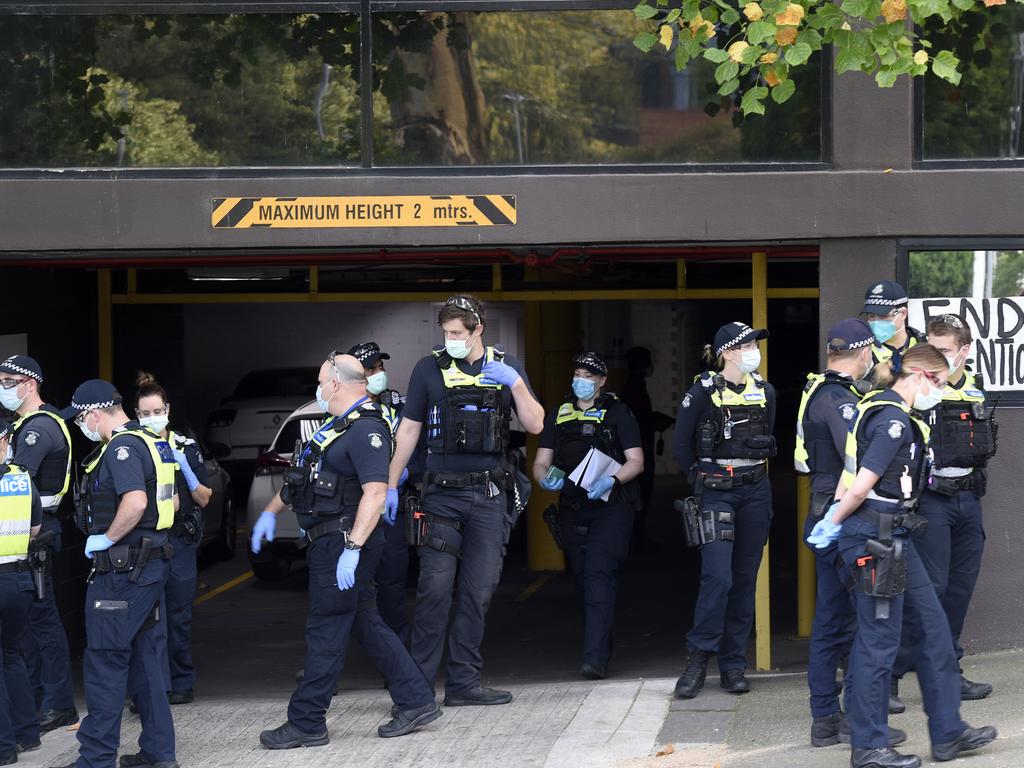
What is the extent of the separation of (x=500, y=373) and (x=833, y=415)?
Answer: 1.81m

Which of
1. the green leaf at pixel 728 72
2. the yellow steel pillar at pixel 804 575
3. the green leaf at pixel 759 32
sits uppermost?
the green leaf at pixel 759 32

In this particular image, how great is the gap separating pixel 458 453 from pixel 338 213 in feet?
5.45

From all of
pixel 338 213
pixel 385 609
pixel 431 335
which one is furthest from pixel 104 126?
pixel 431 335

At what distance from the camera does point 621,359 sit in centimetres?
1983

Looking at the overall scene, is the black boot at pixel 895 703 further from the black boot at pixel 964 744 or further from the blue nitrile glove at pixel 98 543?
the blue nitrile glove at pixel 98 543

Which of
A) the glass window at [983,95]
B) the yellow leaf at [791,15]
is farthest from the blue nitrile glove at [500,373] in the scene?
the glass window at [983,95]

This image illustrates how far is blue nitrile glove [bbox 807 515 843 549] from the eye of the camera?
655 centimetres

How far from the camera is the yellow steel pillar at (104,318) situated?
33.6ft

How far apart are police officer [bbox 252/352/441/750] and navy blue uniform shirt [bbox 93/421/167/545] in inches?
28.2

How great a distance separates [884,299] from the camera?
25.3ft

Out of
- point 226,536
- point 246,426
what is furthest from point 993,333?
point 246,426

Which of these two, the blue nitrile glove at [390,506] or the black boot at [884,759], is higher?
the blue nitrile glove at [390,506]

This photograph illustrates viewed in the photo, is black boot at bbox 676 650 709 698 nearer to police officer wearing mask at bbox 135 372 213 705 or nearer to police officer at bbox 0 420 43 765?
police officer wearing mask at bbox 135 372 213 705

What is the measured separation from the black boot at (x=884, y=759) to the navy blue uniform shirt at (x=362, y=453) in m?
2.53
